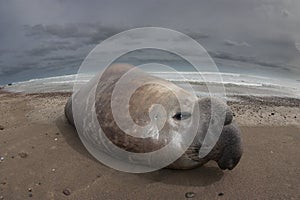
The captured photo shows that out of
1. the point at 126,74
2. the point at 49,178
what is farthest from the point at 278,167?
the point at 49,178

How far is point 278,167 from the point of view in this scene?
4.81m

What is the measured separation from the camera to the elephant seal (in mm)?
4402

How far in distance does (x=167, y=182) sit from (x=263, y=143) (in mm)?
2273

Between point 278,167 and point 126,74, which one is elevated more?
point 126,74

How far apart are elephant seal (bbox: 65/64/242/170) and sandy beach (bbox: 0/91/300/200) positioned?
258 millimetres

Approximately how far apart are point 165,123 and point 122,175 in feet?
2.99

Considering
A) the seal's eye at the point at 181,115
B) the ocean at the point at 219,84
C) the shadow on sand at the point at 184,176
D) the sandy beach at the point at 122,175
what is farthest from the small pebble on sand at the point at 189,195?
the ocean at the point at 219,84

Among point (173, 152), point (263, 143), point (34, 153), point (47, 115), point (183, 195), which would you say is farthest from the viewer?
point (47, 115)

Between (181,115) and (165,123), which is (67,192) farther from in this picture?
(181,115)

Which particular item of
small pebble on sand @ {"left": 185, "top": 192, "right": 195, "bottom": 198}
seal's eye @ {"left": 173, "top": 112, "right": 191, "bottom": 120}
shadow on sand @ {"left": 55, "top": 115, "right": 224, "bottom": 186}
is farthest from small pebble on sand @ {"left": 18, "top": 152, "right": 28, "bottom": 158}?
small pebble on sand @ {"left": 185, "top": 192, "right": 195, "bottom": 198}

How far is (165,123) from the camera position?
4.54 m

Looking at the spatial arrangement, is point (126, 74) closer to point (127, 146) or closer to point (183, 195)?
point (127, 146)

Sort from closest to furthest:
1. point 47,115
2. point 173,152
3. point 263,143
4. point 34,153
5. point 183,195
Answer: point 183,195 < point 173,152 < point 34,153 < point 263,143 < point 47,115

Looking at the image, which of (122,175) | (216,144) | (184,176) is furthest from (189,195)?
(122,175)
